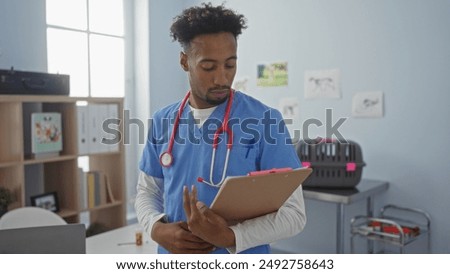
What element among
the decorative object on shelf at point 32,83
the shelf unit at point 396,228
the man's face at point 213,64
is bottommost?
the shelf unit at point 396,228

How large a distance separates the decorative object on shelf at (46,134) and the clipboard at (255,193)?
1.73 metres

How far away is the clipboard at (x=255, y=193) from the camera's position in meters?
0.68

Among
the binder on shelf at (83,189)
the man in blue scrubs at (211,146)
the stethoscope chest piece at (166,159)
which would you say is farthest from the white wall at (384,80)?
the stethoscope chest piece at (166,159)

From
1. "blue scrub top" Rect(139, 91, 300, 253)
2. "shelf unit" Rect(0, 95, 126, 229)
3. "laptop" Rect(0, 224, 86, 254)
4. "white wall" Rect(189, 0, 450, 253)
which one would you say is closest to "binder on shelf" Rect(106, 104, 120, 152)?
"shelf unit" Rect(0, 95, 126, 229)

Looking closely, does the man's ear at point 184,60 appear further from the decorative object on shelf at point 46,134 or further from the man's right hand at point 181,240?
the decorative object on shelf at point 46,134

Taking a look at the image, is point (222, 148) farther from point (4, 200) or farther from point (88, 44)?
point (88, 44)

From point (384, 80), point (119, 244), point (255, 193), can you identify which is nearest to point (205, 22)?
point (255, 193)

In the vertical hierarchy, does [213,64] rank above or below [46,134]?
above

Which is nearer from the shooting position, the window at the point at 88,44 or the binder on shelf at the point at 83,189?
the binder on shelf at the point at 83,189

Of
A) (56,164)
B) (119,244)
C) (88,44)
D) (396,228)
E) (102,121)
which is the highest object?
(88,44)

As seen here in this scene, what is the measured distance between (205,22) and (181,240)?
44cm

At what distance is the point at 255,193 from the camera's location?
2.39 feet

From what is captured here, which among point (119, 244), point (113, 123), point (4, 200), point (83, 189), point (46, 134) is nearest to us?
point (119, 244)
